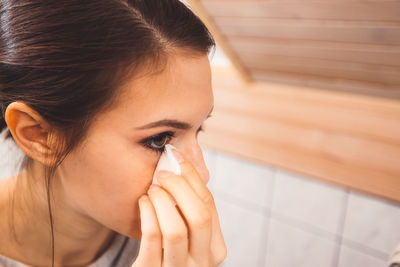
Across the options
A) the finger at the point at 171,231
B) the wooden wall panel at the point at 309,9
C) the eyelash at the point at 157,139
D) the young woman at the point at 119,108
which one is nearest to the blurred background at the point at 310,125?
the wooden wall panel at the point at 309,9

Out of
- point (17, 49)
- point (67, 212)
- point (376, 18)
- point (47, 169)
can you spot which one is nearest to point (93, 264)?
point (67, 212)

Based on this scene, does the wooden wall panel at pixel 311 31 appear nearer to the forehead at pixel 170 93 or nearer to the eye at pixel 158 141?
the forehead at pixel 170 93

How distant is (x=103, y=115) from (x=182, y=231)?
0.90ft

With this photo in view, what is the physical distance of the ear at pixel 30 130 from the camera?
0.68 m

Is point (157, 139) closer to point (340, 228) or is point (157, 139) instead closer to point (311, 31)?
point (311, 31)

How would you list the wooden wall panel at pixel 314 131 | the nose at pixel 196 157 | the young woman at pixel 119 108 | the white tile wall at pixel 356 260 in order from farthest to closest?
1. the white tile wall at pixel 356 260
2. the wooden wall panel at pixel 314 131
3. the nose at pixel 196 157
4. the young woman at pixel 119 108

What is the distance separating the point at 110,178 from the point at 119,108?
151 mm

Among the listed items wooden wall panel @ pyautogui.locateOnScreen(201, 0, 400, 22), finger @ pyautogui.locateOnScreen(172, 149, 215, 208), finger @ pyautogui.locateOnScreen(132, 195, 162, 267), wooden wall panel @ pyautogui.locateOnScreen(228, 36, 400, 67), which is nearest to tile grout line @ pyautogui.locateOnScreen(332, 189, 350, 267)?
wooden wall panel @ pyautogui.locateOnScreen(228, 36, 400, 67)

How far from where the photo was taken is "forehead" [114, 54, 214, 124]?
69 centimetres

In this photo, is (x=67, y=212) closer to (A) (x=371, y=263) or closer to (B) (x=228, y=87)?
(B) (x=228, y=87)

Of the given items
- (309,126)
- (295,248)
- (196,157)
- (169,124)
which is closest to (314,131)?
(309,126)

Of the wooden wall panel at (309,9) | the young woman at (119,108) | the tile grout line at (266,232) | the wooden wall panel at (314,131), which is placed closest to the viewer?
the young woman at (119,108)

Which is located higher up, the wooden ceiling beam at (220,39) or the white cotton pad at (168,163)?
the wooden ceiling beam at (220,39)

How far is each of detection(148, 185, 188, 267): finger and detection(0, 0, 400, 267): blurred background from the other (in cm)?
46
